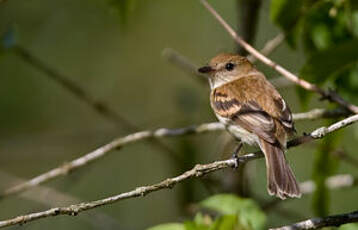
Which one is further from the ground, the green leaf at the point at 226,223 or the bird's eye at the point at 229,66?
the bird's eye at the point at 229,66

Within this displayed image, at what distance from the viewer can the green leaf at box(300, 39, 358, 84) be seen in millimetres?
3697

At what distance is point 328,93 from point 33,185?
73.8 inches

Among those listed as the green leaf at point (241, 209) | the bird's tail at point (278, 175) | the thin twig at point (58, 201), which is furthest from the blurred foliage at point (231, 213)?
the thin twig at point (58, 201)

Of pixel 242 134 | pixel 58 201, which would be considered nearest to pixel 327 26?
pixel 242 134

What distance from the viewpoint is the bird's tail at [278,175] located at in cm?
382

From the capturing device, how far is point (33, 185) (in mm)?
4348

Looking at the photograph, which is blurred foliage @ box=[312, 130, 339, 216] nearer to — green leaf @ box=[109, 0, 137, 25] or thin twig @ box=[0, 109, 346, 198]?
thin twig @ box=[0, 109, 346, 198]

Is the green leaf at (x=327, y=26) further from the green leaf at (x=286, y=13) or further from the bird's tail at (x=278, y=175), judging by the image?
the bird's tail at (x=278, y=175)

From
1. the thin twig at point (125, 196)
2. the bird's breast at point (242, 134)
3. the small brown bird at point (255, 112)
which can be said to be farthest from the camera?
the bird's breast at point (242, 134)

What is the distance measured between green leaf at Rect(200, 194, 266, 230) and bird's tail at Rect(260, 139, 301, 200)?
162 mm

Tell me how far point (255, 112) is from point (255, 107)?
3.4 inches

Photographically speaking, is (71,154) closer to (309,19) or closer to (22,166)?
(22,166)

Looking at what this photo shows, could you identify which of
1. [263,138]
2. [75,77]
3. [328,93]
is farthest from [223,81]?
[75,77]

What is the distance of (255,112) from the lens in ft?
14.9
